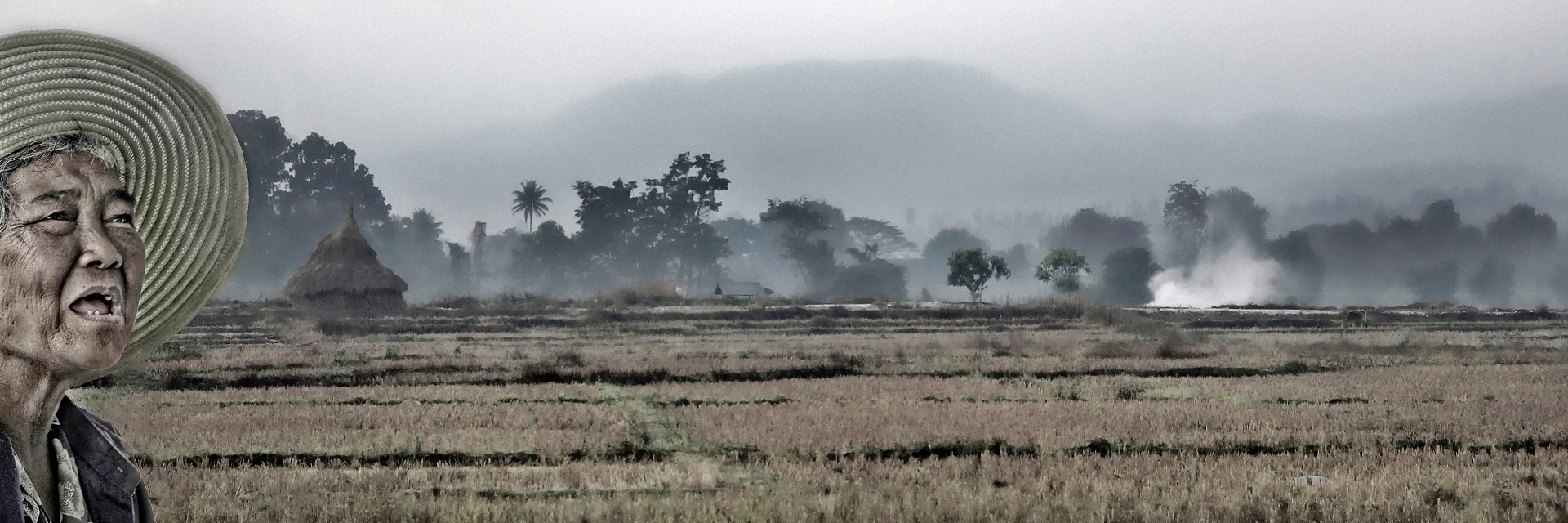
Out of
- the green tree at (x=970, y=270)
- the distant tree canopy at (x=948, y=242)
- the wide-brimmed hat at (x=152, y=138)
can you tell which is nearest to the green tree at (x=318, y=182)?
the green tree at (x=970, y=270)

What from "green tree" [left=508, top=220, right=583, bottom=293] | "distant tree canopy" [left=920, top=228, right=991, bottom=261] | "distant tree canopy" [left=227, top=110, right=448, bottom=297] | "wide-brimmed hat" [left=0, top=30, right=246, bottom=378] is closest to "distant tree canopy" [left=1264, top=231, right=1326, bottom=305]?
"distant tree canopy" [left=920, top=228, right=991, bottom=261]

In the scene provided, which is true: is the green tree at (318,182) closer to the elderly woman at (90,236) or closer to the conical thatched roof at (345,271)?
the conical thatched roof at (345,271)

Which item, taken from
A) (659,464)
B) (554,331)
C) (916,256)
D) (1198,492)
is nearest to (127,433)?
(659,464)

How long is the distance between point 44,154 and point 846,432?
10.1 meters

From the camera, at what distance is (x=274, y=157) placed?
79.3m

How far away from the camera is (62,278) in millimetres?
1940

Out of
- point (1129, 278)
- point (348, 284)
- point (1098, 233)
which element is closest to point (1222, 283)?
point (1129, 278)

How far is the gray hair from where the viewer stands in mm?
1976

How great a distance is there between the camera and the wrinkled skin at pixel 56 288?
1.92 meters

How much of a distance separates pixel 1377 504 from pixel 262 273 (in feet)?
251

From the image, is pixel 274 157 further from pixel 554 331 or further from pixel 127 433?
pixel 127 433

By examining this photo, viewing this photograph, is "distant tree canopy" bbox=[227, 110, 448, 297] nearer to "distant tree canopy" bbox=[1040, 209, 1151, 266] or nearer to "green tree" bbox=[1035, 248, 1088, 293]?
"green tree" bbox=[1035, 248, 1088, 293]

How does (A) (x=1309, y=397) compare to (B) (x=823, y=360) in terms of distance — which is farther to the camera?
(B) (x=823, y=360)

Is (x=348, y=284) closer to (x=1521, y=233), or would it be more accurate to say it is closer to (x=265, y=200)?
(x=265, y=200)
